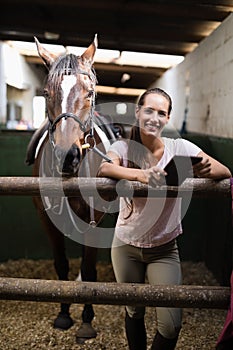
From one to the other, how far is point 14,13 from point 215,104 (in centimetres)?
248

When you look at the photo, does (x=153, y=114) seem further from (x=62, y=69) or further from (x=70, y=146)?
(x=62, y=69)

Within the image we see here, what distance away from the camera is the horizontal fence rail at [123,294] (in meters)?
1.81

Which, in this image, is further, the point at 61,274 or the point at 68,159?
the point at 61,274

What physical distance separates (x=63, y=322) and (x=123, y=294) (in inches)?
54.0

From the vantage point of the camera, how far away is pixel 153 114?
6.31ft

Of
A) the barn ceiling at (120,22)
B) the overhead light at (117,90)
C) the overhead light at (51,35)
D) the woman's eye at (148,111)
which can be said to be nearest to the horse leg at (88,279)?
the woman's eye at (148,111)

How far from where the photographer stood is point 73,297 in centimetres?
183

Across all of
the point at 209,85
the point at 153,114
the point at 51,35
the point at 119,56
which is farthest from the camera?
the point at 119,56

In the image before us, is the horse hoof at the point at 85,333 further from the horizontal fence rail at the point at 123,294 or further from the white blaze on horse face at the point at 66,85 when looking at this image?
the white blaze on horse face at the point at 66,85

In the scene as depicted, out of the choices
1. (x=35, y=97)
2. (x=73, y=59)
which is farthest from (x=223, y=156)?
(x=35, y=97)

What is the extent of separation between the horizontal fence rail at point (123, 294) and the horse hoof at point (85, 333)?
112 cm

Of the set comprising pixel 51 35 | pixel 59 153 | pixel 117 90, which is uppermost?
pixel 51 35

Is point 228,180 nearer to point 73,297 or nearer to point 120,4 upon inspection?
point 73,297

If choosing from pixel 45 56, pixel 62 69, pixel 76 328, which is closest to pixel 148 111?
pixel 62 69
